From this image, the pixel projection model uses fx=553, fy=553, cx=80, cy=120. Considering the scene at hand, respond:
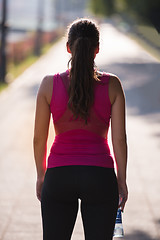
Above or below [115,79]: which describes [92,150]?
below

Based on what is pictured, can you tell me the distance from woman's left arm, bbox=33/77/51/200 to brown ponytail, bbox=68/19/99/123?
13cm

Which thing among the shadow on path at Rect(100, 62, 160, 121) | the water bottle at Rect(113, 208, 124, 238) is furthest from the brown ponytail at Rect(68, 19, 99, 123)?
the shadow on path at Rect(100, 62, 160, 121)

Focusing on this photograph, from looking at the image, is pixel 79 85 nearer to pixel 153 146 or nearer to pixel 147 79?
pixel 153 146

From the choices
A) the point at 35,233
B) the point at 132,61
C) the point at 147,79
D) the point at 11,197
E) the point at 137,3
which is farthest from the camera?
the point at 137,3

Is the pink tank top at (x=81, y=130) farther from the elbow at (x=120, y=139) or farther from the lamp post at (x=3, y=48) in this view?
the lamp post at (x=3, y=48)

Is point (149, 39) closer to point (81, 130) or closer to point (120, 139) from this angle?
point (120, 139)

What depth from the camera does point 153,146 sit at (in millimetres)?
9016

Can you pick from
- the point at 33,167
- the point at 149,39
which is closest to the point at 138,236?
the point at 33,167

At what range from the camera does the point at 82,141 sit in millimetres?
2615

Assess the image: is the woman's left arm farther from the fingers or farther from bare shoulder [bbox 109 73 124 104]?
the fingers

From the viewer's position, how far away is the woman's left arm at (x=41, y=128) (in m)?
2.64

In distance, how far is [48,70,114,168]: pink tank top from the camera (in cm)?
260

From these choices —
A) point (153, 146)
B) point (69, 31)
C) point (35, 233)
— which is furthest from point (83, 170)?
point (153, 146)

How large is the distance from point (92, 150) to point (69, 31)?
579mm
